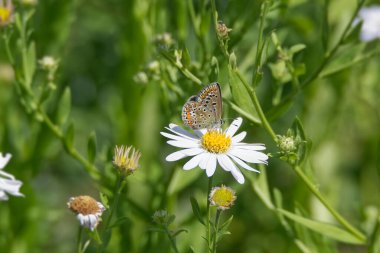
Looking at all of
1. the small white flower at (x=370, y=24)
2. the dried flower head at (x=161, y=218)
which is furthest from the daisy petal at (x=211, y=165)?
the small white flower at (x=370, y=24)

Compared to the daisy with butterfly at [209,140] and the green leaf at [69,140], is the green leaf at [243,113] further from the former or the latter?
the green leaf at [69,140]

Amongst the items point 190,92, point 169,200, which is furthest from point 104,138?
point 190,92

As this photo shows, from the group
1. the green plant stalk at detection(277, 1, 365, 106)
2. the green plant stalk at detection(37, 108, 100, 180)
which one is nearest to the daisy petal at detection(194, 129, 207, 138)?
the green plant stalk at detection(277, 1, 365, 106)

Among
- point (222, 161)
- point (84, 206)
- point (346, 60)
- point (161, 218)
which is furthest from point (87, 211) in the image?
point (346, 60)

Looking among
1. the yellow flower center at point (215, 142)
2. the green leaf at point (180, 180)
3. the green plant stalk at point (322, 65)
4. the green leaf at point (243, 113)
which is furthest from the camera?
the green leaf at point (180, 180)

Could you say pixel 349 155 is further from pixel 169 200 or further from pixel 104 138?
pixel 169 200
